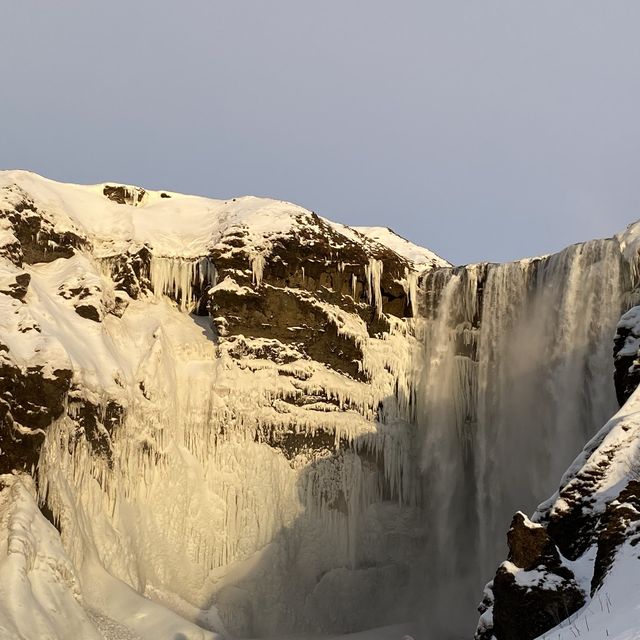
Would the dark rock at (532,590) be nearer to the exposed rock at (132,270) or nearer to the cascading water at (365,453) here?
the cascading water at (365,453)

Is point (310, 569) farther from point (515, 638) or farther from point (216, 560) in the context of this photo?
point (515, 638)

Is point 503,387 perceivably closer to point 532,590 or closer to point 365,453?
point 365,453

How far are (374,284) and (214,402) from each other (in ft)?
27.7

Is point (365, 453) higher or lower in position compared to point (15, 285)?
lower

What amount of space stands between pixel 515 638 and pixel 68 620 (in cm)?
1463

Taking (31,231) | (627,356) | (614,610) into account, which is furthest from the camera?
(31,231)

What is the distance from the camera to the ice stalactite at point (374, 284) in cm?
4481

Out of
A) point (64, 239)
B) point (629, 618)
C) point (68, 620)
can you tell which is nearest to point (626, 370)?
point (629, 618)

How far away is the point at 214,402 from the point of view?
40.9 metres

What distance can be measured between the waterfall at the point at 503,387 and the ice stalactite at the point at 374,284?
202cm

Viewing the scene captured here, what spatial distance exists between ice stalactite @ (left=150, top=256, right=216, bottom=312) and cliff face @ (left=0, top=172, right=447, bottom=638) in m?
0.08

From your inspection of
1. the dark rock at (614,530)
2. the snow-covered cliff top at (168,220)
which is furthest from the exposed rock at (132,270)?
the dark rock at (614,530)

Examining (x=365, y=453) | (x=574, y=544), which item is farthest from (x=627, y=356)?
(x=365, y=453)

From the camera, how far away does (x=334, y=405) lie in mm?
42562
